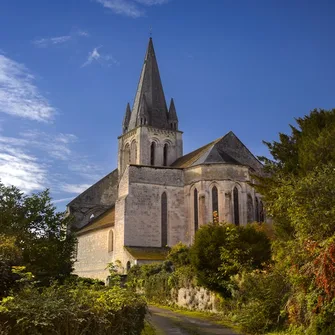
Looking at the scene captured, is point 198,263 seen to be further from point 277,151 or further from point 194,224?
point 194,224

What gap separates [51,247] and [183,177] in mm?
20502

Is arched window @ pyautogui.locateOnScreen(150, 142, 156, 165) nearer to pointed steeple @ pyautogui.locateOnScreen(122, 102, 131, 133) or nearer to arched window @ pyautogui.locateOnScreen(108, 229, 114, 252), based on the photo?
pointed steeple @ pyautogui.locateOnScreen(122, 102, 131, 133)

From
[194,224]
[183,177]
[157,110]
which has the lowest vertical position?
[194,224]

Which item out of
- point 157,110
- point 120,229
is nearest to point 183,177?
point 120,229

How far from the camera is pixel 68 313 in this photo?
23.3ft

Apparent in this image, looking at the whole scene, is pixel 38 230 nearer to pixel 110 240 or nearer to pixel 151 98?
pixel 110 240

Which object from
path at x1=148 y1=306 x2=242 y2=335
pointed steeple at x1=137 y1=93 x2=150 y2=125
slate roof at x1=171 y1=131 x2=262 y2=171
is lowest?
path at x1=148 y1=306 x2=242 y2=335

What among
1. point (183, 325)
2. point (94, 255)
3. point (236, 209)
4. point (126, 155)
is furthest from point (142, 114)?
point (183, 325)

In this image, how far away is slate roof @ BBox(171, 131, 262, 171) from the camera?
38438mm

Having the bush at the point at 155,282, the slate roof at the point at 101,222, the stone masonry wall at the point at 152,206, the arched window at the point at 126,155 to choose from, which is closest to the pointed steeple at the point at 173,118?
the arched window at the point at 126,155

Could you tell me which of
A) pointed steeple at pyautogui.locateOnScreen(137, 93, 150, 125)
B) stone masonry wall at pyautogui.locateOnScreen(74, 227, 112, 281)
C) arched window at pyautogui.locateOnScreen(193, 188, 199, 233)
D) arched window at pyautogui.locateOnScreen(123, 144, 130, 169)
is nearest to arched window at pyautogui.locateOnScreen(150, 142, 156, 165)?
pointed steeple at pyautogui.locateOnScreen(137, 93, 150, 125)

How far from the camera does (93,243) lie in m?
43.1

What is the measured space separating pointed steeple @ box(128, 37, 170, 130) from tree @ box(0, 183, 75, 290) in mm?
28087

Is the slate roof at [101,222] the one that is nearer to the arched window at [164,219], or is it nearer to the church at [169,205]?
the church at [169,205]
